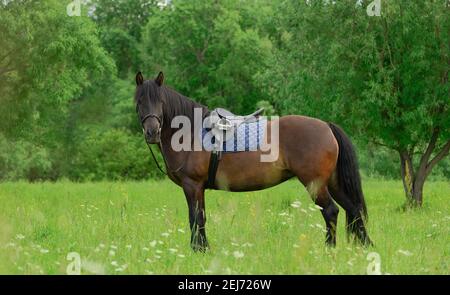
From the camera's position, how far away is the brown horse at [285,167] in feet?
29.9

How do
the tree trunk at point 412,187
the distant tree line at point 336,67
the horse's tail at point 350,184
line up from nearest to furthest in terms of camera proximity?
1. the horse's tail at point 350,184
2. the distant tree line at point 336,67
3. the tree trunk at point 412,187

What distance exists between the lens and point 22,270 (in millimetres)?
7184

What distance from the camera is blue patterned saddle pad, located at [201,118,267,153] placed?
922 cm

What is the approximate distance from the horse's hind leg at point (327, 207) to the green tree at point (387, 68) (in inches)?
324

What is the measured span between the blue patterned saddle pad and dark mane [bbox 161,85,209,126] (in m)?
0.36

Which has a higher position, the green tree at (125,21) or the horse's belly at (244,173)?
the green tree at (125,21)

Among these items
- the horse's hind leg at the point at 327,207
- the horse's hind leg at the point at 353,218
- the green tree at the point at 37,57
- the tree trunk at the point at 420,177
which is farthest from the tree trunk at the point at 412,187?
the green tree at the point at 37,57

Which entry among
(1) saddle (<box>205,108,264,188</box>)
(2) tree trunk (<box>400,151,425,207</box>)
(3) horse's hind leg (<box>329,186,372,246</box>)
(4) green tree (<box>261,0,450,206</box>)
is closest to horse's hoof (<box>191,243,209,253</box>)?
(1) saddle (<box>205,108,264,188</box>)

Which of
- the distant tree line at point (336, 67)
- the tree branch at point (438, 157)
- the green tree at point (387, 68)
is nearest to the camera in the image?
the green tree at point (387, 68)

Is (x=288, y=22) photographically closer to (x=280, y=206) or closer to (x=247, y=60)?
(x=280, y=206)

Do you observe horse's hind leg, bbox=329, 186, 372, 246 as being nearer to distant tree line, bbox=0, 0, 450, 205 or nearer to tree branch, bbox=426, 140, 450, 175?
distant tree line, bbox=0, 0, 450, 205

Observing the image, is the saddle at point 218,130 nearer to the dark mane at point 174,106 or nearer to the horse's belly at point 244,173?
the horse's belly at point 244,173
